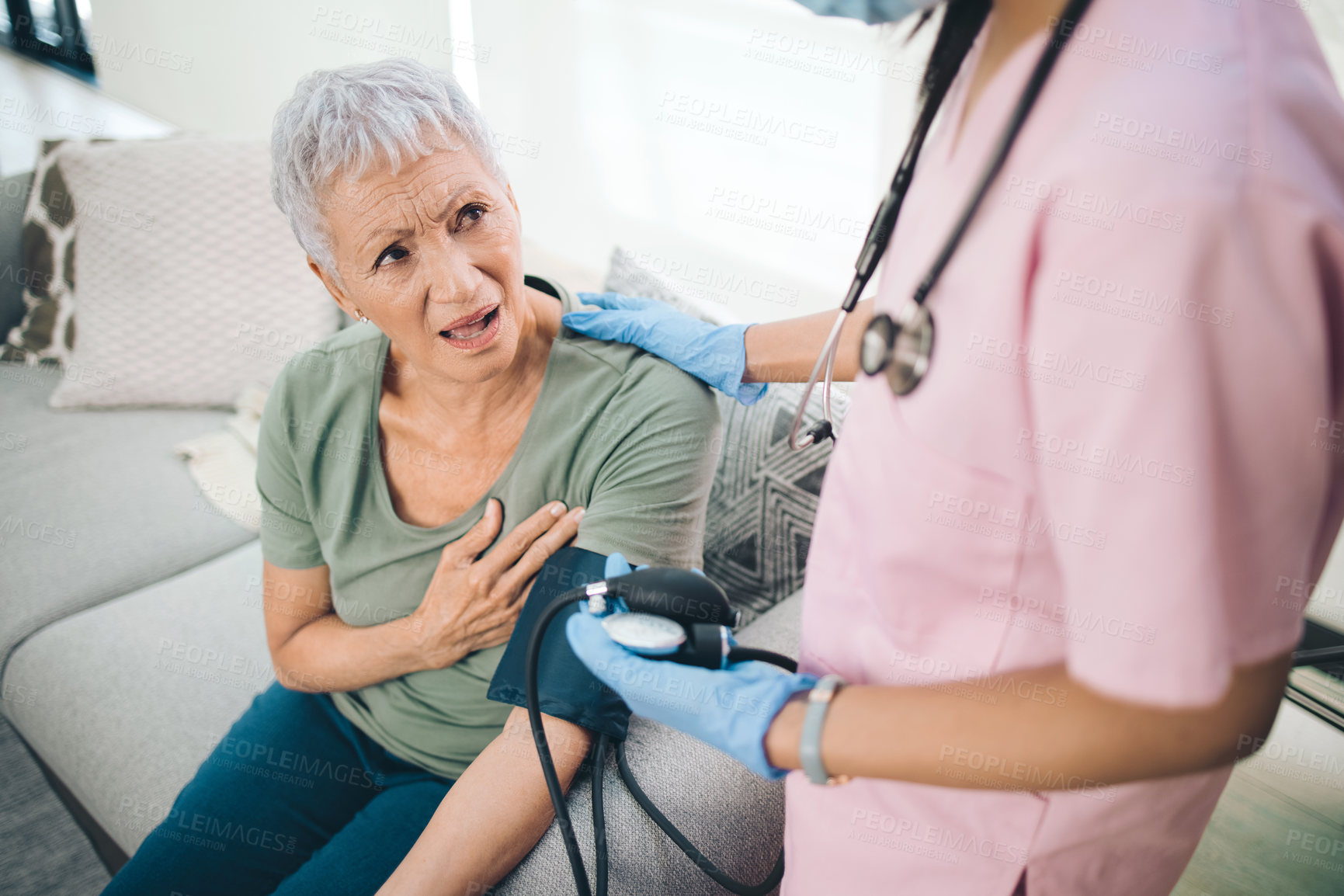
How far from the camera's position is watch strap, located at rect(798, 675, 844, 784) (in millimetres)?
535

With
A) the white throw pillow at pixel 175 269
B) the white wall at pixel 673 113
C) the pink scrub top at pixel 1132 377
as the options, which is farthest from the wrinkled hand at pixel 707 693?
the white throw pillow at pixel 175 269

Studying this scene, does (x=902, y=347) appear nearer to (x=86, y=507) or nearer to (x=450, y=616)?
(x=450, y=616)

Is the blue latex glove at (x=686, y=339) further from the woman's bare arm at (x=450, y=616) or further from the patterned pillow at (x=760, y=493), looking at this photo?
the woman's bare arm at (x=450, y=616)

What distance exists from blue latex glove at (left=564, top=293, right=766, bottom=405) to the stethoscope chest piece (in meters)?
0.53

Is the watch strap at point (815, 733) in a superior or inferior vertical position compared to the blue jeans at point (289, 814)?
superior

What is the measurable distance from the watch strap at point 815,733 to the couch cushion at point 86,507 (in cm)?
176

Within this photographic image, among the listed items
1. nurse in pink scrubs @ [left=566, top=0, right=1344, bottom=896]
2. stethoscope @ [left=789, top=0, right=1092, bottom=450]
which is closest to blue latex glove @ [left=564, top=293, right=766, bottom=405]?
stethoscope @ [left=789, top=0, right=1092, bottom=450]

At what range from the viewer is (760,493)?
52.9 inches

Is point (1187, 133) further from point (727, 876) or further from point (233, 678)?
point (233, 678)

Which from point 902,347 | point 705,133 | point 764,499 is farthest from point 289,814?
point 705,133

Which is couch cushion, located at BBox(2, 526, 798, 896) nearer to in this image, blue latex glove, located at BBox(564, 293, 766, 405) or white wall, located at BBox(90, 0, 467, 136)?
blue latex glove, located at BBox(564, 293, 766, 405)

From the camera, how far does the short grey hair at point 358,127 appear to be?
89 cm

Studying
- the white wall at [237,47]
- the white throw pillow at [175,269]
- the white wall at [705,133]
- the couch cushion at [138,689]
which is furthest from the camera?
the white wall at [237,47]

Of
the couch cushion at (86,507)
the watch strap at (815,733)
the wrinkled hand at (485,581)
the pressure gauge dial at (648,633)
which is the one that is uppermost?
the watch strap at (815,733)
